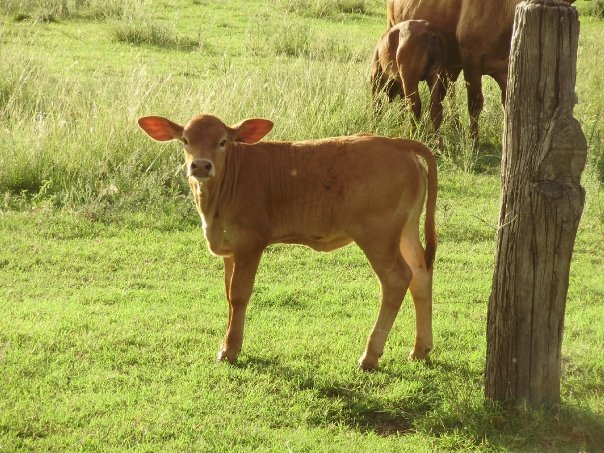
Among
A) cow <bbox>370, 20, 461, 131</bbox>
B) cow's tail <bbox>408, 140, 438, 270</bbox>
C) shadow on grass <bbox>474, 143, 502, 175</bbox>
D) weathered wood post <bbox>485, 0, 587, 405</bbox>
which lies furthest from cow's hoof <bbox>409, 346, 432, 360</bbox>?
cow <bbox>370, 20, 461, 131</bbox>

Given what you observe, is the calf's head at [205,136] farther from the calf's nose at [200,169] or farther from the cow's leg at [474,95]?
the cow's leg at [474,95]

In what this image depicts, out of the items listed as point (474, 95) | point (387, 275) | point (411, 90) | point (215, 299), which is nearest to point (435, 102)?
point (411, 90)

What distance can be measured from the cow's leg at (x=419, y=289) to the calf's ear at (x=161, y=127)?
1.50m

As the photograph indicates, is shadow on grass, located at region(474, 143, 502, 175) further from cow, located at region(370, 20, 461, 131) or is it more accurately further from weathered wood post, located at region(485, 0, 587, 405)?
weathered wood post, located at region(485, 0, 587, 405)

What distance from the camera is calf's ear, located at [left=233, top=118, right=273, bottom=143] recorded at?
6.36 meters

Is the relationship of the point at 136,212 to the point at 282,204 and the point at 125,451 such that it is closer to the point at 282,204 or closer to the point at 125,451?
the point at 282,204

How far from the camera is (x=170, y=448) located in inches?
208

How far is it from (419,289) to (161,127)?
1.83 metres

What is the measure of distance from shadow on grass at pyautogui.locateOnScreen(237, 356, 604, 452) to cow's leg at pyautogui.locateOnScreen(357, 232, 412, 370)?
292 millimetres

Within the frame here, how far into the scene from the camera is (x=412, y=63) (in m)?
11.0

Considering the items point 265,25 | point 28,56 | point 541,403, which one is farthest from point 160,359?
point 265,25

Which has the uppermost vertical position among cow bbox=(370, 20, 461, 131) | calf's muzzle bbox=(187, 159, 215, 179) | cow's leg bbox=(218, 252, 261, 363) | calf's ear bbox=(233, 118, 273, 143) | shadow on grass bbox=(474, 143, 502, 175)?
calf's ear bbox=(233, 118, 273, 143)

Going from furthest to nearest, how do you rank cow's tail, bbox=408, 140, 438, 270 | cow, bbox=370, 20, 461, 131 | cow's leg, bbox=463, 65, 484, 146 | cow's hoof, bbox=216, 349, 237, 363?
1. cow's leg, bbox=463, 65, 484, 146
2. cow, bbox=370, 20, 461, 131
3. cow's hoof, bbox=216, 349, 237, 363
4. cow's tail, bbox=408, 140, 438, 270

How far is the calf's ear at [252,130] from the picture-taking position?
20.9 ft
